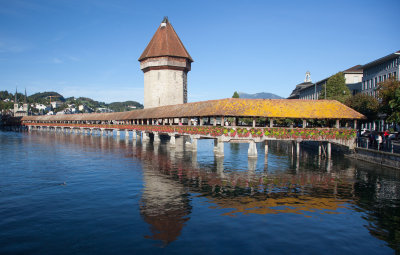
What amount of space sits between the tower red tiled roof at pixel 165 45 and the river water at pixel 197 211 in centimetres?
4405

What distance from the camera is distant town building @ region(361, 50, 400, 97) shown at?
50.1 meters

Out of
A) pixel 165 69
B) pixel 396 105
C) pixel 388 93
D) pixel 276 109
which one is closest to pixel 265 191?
pixel 276 109

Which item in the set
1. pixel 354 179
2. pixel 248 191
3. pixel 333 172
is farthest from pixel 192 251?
pixel 333 172

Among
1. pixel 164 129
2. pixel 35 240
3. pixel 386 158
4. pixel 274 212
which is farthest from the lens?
pixel 164 129

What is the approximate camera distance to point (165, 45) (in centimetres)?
6550

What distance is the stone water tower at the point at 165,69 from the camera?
213 ft

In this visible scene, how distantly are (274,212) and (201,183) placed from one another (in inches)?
258

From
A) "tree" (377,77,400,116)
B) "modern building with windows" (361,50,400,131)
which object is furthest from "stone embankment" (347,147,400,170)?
"modern building with windows" (361,50,400,131)

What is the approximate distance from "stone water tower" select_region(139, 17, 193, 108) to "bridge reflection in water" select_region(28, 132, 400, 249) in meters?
39.0

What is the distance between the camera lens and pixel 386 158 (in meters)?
26.7

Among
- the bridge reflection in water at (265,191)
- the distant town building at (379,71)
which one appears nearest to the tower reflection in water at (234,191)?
the bridge reflection in water at (265,191)

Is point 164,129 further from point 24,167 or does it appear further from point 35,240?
point 35,240

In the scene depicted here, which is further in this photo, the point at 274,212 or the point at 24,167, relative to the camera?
the point at 24,167

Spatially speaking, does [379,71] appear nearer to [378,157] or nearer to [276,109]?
[378,157]
